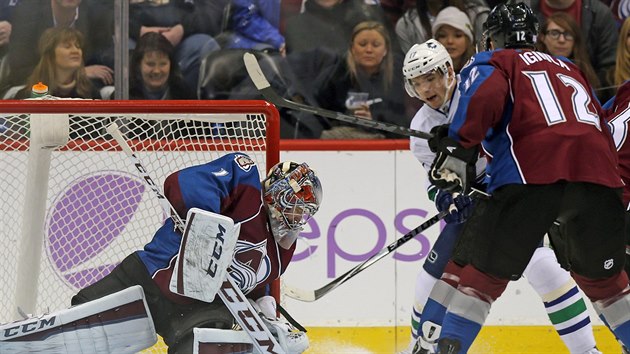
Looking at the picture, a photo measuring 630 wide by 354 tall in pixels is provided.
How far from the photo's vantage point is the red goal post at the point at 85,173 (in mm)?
3326

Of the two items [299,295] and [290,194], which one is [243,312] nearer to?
[290,194]

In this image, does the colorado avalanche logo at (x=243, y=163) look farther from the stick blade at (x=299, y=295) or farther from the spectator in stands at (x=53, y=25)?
the spectator in stands at (x=53, y=25)

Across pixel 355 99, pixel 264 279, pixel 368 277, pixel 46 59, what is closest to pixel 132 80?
pixel 46 59

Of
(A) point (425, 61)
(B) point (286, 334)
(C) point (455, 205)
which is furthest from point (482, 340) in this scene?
(B) point (286, 334)

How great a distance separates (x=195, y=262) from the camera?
9.41 ft

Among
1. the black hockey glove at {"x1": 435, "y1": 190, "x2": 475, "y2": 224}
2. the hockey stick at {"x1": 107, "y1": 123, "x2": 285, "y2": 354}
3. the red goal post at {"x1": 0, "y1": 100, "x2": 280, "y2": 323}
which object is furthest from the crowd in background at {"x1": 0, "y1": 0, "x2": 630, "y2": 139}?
the hockey stick at {"x1": 107, "y1": 123, "x2": 285, "y2": 354}

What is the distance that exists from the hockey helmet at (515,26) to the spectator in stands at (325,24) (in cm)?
128

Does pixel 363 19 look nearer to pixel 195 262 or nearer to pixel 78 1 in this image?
pixel 78 1

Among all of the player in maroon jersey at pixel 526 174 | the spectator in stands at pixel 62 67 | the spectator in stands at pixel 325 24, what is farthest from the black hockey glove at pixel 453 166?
the spectator in stands at pixel 62 67

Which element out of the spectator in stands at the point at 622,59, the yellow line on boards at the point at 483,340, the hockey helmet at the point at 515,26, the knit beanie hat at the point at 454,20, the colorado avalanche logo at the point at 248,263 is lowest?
the yellow line on boards at the point at 483,340

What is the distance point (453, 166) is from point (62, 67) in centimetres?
196

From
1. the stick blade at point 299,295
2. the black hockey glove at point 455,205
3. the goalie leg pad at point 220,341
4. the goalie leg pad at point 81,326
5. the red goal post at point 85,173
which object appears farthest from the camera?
the black hockey glove at point 455,205

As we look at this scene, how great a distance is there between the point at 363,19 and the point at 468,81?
5.02 ft

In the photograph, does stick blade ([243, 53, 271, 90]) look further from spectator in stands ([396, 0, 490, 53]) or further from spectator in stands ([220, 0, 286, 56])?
spectator in stands ([396, 0, 490, 53])
